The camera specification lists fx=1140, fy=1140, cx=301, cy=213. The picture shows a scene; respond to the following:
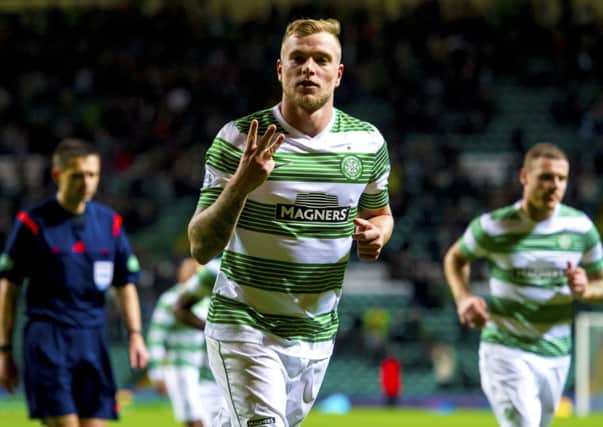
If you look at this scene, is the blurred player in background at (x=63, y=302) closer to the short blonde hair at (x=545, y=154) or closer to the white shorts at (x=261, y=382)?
the white shorts at (x=261, y=382)

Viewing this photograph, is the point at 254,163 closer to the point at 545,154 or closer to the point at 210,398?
the point at 545,154

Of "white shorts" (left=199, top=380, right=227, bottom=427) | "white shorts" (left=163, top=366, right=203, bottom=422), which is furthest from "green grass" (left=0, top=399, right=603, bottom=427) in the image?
"white shorts" (left=199, top=380, right=227, bottom=427)

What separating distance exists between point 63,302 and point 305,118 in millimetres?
2701

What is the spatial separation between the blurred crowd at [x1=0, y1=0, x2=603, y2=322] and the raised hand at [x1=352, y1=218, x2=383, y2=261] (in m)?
15.8

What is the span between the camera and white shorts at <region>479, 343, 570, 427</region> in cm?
685

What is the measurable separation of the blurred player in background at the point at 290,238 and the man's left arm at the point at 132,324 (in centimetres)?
228

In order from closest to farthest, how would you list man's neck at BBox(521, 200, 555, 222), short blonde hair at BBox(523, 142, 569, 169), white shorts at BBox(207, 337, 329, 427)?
white shorts at BBox(207, 337, 329, 427) → short blonde hair at BBox(523, 142, 569, 169) → man's neck at BBox(521, 200, 555, 222)

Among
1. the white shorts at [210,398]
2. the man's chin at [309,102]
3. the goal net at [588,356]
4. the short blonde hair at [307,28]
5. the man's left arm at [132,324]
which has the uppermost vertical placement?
the short blonde hair at [307,28]

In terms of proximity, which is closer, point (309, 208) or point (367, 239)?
point (367, 239)

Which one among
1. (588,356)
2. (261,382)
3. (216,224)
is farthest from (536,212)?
(588,356)

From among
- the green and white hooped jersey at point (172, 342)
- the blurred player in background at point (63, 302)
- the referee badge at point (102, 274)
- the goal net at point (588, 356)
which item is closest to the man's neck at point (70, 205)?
the blurred player in background at point (63, 302)

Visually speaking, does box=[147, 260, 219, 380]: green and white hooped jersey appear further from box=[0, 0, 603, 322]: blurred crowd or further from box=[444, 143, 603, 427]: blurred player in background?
box=[0, 0, 603, 322]: blurred crowd

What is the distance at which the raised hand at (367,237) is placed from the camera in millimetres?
4547

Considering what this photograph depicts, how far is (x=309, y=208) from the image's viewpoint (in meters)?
4.74
